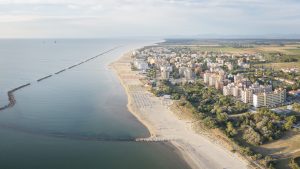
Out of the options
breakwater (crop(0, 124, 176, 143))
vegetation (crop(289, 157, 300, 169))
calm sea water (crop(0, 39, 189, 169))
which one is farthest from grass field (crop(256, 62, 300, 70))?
vegetation (crop(289, 157, 300, 169))

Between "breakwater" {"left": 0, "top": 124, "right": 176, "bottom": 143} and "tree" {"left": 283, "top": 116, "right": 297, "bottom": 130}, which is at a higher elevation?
"tree" {"left": 283, "top": 116, "right": 297, "bottom": 130}

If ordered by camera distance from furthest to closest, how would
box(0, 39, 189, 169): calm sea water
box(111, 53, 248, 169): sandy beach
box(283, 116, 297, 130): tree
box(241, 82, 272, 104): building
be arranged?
1. box(241, 82, 272, 104): building
2. box(283, 116, 297, 130): tree
3. box(0, 39, 189, 169): calm sea water
4. box(111, 53, 248, 169): sandy beach

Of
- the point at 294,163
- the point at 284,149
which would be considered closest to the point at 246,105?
the point at 284,149

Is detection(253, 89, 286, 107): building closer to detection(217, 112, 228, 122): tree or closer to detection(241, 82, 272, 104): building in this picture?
detection(241, 82, 272, 104): building

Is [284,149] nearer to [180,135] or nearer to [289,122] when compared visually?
[289,122]

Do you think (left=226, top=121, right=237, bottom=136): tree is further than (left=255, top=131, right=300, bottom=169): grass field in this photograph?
Yes

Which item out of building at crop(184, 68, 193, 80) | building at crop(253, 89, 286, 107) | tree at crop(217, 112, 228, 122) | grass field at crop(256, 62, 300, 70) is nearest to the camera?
tree at crop(217, 112, 228, 122)

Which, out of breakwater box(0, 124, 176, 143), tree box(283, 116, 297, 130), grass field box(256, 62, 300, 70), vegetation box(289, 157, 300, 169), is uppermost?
tree box(283, 116, 297, 130)

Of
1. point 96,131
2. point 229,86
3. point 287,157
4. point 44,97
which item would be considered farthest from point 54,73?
point 287,157
